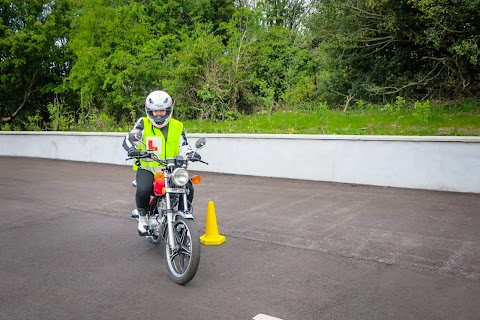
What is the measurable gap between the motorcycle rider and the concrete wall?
5.67m

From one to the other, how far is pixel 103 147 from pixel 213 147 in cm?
514

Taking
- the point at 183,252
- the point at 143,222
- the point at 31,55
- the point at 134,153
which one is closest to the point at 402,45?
the point at 143,222

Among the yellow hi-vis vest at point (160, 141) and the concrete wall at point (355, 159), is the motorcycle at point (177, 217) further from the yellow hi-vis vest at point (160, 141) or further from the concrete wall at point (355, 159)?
the concrete wall at point (355, 159)

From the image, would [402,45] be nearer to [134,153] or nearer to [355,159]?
[355,159]

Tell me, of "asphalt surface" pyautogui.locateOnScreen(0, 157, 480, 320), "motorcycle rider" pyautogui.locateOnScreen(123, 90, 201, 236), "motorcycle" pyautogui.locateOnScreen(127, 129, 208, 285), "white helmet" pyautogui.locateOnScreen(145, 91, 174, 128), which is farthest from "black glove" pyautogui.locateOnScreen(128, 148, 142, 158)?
"asphalt surface" pyautogui.locateOnScreen(0, 157, 480, 320)

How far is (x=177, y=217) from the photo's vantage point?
502 cm

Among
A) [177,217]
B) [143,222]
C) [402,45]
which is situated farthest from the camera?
[402,45]

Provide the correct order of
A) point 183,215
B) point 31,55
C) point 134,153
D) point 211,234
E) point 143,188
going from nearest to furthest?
point 183,215 → point 134,153 → point 143,188 → point 211,234 → point 31,55

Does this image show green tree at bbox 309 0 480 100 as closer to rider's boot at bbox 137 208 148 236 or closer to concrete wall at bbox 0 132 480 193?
concrete wall at bbox 0 132 480 193

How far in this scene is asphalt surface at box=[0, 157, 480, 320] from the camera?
13.9ft

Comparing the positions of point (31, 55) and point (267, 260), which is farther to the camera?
point (31, 55)

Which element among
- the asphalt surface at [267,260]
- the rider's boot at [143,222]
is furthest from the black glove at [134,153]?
the asphalt surface at [267,260]

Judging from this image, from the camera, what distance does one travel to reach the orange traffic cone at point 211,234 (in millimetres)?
6207

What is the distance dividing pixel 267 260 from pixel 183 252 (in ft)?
3.77
